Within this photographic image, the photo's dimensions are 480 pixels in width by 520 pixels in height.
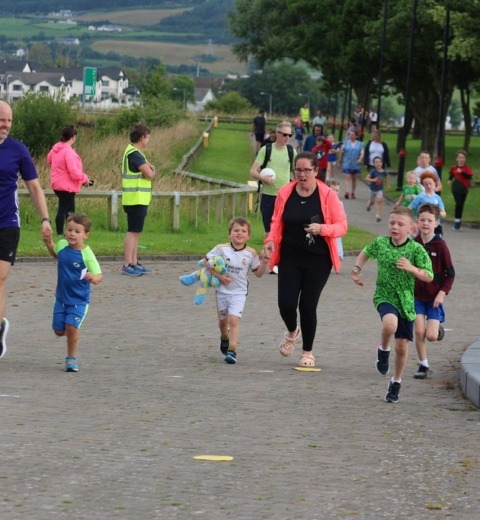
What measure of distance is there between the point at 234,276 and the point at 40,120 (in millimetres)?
31362

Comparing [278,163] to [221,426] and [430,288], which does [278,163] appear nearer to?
[430,288]

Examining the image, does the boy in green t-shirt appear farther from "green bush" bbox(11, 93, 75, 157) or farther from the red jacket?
"green bush" bbox(11, 93, 75, 157)

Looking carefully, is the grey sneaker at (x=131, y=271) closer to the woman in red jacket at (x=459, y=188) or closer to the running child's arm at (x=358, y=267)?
the running child's arm at (x=358, y=267)

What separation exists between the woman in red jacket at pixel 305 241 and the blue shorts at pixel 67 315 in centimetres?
149

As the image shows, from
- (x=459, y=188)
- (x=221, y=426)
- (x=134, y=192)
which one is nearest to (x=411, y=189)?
(x=134, y=192)

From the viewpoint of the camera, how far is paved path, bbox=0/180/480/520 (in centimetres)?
713

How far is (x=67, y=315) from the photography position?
459 inches

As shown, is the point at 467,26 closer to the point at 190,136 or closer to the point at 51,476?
the point at 190,136

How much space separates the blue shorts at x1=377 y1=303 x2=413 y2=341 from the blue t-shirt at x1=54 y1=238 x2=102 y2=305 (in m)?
2.10

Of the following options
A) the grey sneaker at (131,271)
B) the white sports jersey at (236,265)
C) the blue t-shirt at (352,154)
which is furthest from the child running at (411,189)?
the blue t-shirt at (352,154)

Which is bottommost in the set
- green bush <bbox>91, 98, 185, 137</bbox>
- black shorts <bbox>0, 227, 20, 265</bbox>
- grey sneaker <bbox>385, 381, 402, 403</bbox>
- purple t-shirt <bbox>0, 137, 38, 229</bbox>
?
green bush <bbox>91, 98, 185, 137</bbox>

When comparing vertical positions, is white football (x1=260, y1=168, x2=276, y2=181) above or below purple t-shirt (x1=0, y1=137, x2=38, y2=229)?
below

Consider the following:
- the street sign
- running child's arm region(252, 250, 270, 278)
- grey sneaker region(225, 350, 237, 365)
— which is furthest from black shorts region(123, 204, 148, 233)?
the street sign

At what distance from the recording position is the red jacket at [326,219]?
12.1 m
